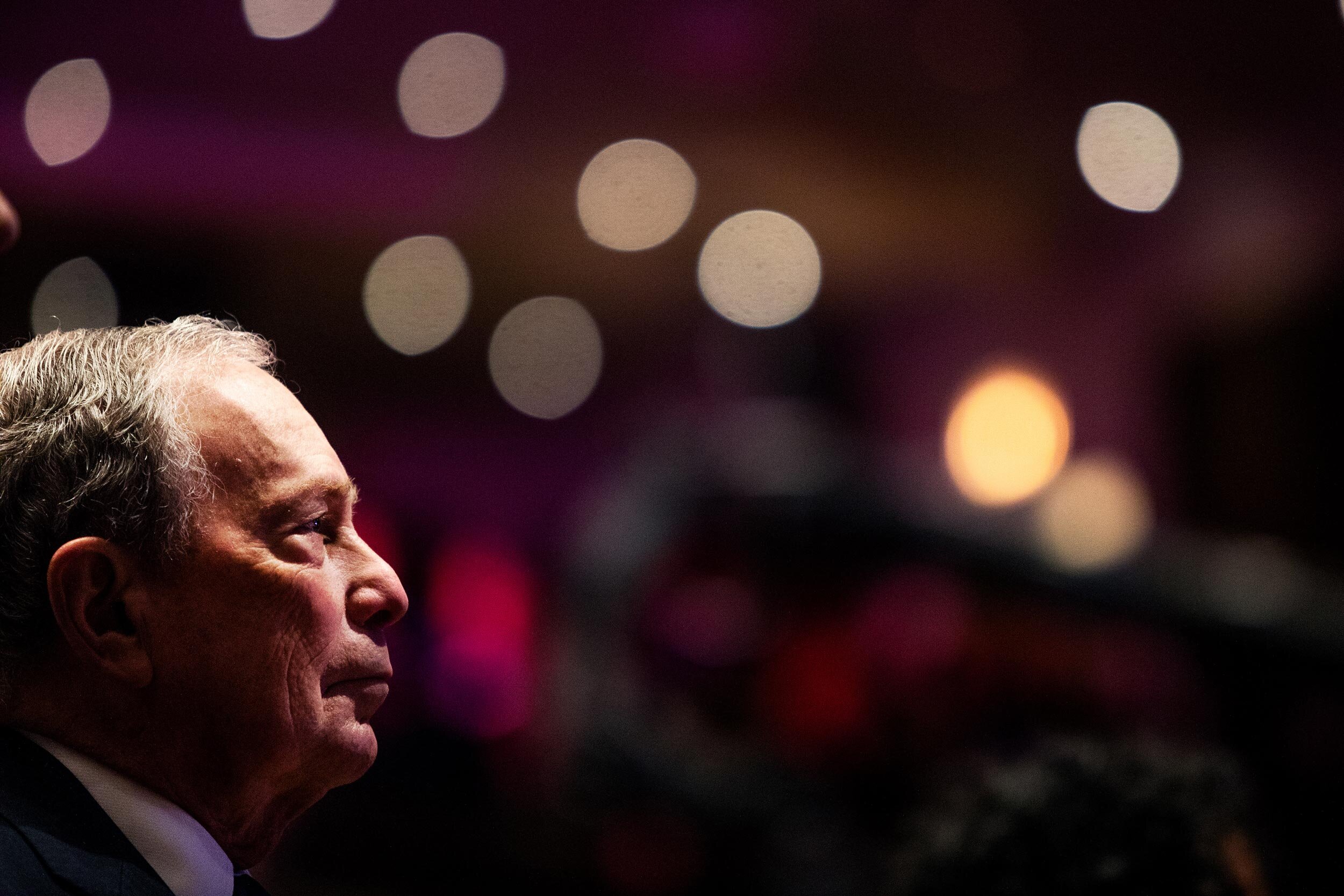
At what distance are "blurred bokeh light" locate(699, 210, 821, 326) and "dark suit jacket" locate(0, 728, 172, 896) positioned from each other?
350 centimetres

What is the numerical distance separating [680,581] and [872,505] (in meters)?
1.09

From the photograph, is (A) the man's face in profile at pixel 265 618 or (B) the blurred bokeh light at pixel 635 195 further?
(B) the blurred bokeh light at pixel 635 195

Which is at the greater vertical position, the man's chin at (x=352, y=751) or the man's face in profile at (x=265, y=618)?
the man's face in profile at (x=265, y=618)

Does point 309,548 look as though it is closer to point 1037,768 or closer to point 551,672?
point 1037,768

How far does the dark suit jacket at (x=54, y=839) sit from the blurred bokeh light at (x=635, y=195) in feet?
12.3

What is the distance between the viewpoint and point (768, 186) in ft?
16.7

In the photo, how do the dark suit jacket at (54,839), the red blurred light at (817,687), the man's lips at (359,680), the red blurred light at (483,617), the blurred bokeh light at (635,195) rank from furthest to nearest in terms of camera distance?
the red blurred light at (483,617), the blurred bokeh light at (635,195), the red blurred light at (817,687), the man's lips at (359,680), the dark suit jacket at (54,839)

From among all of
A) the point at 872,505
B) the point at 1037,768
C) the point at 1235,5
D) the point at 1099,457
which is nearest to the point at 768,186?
the point at 872,505

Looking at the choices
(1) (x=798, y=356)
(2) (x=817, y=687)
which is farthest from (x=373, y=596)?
(1) (x=798, y=356)

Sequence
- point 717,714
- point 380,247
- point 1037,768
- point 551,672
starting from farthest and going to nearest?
1. point 551,672
2. point 380,247
3. point 717,714
4. point 1037,768

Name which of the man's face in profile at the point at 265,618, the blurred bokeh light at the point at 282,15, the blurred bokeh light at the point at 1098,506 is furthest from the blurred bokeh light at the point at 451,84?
the blurred bokeh light at the point at 1098,506

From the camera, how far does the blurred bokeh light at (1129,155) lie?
4316mm

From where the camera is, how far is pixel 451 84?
146 inches

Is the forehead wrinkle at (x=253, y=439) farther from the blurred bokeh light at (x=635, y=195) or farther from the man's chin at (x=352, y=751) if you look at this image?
the blurred bokeh light at (x=635, y=195)
